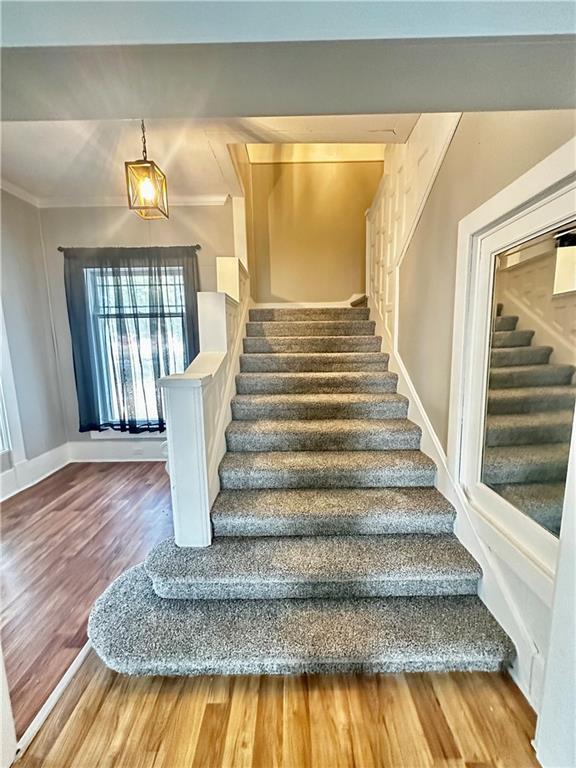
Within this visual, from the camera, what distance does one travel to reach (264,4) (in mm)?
554

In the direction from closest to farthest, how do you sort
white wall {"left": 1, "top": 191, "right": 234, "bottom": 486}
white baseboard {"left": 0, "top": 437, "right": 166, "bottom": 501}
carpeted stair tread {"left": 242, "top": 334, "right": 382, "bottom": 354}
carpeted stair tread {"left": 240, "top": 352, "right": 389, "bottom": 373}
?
carpeted stair tread {"left": 240, "top": 352, "right": 389, "bottom": 373}
carpeted stair tread {"left": 242, "top": 334, "right": 382, "bottom": 354}
white wall {"left": 1, "top": 191, "right": 234, "bottom": 486}
white baseboard {"left": 0, "top": 437, "right": 166, "bottom": 501}

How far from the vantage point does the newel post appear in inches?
61.6

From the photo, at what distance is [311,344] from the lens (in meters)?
3.06

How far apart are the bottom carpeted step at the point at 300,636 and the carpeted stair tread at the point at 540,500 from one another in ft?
1.64

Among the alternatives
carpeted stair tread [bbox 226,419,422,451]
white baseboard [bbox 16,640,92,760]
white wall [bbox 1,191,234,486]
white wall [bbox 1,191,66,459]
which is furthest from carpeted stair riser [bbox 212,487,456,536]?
white wall [bbox 1,191,66,459]

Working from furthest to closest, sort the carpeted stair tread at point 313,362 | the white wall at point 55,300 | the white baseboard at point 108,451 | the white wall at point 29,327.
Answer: the white baseboard at point 108,451 < the white wall at point 55,300 < the white wall at point 29,327 < the carpeted stair tread at point 313,362

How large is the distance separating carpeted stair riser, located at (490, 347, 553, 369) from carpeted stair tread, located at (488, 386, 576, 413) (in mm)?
106

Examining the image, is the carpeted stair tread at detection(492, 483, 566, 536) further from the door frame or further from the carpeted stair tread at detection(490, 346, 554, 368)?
the carpeted stair tread at detection(490, 346, 554, 368)

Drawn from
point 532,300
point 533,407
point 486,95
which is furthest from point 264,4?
point 533,407

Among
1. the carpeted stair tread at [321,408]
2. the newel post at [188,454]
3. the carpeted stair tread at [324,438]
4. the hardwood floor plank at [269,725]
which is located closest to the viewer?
the hardwood floor plank at [269,725]

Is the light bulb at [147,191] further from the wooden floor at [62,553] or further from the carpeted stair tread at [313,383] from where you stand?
the wooden floor at [62,553]

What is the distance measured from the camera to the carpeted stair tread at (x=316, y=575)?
150 cm

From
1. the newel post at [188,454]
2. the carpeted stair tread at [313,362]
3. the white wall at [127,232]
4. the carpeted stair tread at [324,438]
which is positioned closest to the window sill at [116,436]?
the white wall at [127,232]

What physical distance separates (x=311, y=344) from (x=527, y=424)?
75.8 inches
